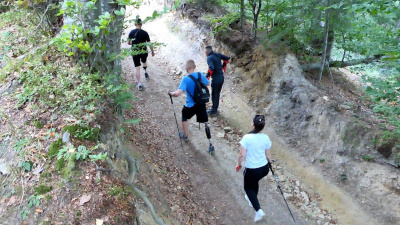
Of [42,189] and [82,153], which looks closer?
[42,189]

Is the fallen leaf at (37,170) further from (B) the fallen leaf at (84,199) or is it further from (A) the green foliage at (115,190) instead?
(A) the green foliage at (115,190)

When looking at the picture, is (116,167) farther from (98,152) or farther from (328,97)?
(328,97)

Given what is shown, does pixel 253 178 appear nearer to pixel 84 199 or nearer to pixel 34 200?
pixel 84 199

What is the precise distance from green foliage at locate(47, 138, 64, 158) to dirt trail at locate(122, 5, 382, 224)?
3.46 metres

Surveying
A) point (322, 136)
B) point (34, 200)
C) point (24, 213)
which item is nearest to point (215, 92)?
point (322, 136)

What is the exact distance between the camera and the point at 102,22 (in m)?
3.24

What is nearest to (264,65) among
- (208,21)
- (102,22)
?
(208,21)

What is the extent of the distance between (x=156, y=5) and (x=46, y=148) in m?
15.0

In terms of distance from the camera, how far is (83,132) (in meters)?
3.54

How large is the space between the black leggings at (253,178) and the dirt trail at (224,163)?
2.09 feet

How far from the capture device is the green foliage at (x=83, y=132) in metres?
3.50

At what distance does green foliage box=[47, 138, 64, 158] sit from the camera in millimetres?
3318

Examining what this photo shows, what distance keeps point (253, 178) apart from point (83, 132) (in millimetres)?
3271

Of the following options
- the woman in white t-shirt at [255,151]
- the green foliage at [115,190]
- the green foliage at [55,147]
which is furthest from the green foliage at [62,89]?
the woman in white t-shirt at [255,151]
